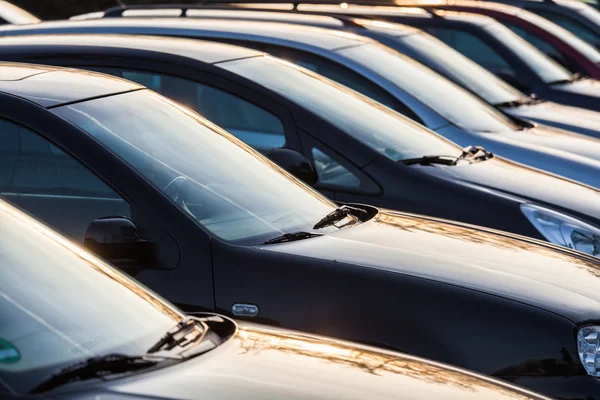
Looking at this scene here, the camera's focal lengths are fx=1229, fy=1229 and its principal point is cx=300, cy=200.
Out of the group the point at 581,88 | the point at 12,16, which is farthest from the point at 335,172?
the point at 581,88

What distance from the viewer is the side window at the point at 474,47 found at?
12141 mm

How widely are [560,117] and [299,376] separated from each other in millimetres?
7838

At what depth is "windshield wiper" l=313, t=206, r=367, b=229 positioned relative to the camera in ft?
15.8

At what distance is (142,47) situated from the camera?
6320 millimetres

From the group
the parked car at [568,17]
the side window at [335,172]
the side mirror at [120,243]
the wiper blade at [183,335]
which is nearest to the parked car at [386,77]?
the side window at [335,172]

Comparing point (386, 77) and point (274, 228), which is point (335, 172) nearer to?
point (274, 228)

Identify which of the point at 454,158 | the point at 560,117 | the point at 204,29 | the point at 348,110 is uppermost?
the point at 204,29

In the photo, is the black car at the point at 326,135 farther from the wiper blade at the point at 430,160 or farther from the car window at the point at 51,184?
the car window at the point at 51,184

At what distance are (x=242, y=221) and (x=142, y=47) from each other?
6.86ft

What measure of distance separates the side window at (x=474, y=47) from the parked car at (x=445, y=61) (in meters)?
1.29

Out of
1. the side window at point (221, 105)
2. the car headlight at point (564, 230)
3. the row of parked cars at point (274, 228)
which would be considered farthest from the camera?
the side window at point (221, 105)

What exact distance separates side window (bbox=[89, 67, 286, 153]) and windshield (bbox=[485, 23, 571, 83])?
6.23 m

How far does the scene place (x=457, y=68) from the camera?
10.0 meters

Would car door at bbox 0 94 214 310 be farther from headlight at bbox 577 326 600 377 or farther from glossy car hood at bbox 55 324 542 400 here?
headlight at bbox 577 326 600 377
